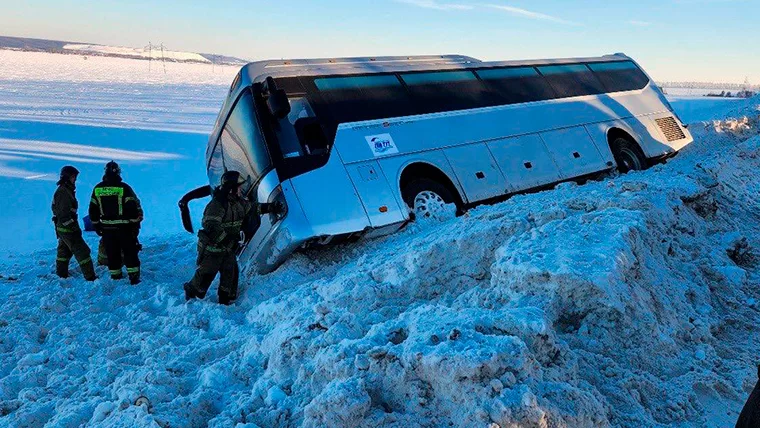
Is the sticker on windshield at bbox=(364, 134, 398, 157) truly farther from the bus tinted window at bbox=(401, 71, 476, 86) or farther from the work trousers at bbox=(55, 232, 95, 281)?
the work trousers at bbox=(55, 232, 95, 281)

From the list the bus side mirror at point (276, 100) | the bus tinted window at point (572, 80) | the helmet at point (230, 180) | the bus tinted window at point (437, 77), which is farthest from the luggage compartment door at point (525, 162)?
the helmet at point (230, 180)

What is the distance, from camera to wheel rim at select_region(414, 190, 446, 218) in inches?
326

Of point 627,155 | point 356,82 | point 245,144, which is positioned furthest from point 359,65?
point 627,155

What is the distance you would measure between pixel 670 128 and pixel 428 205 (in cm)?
654

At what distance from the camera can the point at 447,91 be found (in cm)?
941

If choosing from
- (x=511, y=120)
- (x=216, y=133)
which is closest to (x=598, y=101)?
(x=511, y=120)

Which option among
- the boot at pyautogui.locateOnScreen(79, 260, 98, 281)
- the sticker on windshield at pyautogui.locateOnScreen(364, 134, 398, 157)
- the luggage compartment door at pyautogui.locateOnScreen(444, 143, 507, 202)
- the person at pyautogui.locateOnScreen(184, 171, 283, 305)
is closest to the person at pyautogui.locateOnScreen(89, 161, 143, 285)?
the boot at pyautogui.locateOnScreen(79, 260, 98, 281)

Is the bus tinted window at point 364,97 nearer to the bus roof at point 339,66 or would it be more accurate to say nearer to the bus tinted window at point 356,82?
the bus tinted window at point 356,82

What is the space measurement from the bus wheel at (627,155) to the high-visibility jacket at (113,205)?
787 centimetres

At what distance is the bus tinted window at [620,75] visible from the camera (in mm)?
12003

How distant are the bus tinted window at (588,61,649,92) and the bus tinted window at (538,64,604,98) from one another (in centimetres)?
25

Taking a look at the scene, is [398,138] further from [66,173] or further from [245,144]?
[66,173]

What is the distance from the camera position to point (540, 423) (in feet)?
10.2

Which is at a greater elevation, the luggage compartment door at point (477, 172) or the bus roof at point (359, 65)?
the bus roof at point (359, 65)
